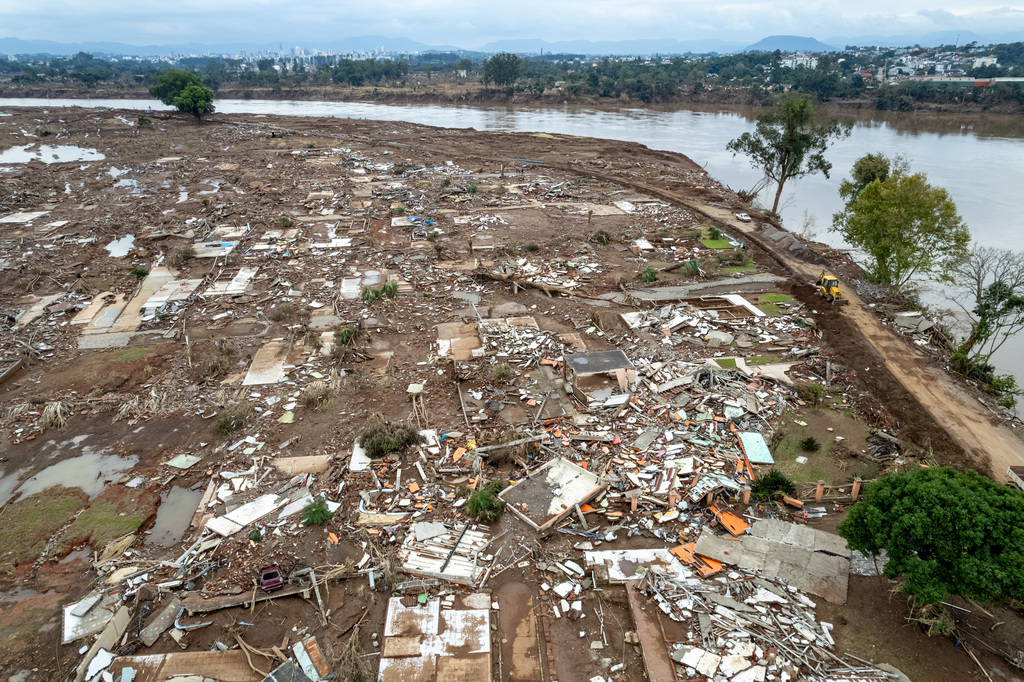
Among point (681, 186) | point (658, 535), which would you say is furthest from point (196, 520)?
point (681, 186)

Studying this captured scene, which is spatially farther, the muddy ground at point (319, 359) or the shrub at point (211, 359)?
the shrub at point (211, 359)

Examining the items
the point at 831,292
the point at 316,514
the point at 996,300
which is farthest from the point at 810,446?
the point at 316,514

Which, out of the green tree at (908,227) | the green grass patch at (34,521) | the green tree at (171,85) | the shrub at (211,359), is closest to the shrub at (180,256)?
the shrub at (211,359)

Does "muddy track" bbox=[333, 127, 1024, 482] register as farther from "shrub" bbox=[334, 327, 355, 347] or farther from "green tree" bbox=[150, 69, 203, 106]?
"green tree" bbox=[150, 69, 203, 106]

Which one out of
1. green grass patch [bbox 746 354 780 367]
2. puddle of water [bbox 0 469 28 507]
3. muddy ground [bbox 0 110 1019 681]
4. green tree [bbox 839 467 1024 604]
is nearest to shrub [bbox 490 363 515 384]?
muddy ground [bbox 0 110 1019 681]

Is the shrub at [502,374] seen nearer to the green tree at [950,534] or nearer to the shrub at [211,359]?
the shrub at [211,359]

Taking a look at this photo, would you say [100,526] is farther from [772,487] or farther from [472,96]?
[472,96]
